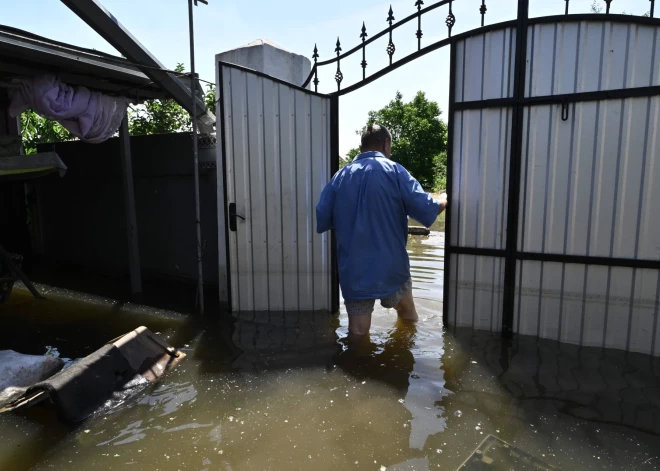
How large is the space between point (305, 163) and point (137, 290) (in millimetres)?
3141

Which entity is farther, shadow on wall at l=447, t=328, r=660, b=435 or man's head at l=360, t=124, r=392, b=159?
man's head at l=360, t=124, r=392, b=159

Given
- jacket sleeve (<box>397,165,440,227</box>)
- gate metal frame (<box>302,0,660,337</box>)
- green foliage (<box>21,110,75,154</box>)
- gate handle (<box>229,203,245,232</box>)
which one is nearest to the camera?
gate metal frame (<box>302,0,660,337</box>)

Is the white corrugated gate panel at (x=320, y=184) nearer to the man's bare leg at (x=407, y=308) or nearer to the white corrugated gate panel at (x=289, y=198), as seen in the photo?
the white corrugated gate panel at (x=289, y=198)

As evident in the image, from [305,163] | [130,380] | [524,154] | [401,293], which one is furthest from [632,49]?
[130,380]

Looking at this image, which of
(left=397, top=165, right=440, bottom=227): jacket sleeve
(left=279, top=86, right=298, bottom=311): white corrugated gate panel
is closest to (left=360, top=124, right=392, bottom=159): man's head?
(left=397, top=165, right=440, bottom=227): jacket sleeve

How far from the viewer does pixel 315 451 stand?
2.44 m

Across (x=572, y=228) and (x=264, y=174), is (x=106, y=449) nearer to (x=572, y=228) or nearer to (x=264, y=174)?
(x=264, y=174)

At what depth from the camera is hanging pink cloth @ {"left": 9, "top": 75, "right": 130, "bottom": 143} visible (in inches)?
189

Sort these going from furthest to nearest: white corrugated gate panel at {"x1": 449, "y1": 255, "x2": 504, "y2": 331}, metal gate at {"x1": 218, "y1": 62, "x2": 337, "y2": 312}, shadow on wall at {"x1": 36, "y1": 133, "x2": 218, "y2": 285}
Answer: shadow on wall at {"x1": 36, "y1": 133, "x2": 218, "y2": 285}, metal gate at {"x1": 218, "y1": 62, "x2": 337, "y2": 312}, white corrugated gate panel at {"x1": 449, "y1": 255, "x2": 504, "y2": 331}

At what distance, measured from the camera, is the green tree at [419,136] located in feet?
97.3

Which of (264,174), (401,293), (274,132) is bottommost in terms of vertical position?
(401,293)

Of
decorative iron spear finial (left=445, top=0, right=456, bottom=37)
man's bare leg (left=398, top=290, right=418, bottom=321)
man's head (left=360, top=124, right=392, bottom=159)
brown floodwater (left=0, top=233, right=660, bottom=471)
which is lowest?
brown floodwater (left=0, top=233, right=660, bottom=471)

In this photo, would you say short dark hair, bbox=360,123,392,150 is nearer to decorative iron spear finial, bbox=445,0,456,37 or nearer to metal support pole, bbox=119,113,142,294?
decorative iron spear finial, bbox=445,0,456,37

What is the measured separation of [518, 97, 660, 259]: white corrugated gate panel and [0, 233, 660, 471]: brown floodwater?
92 cm
